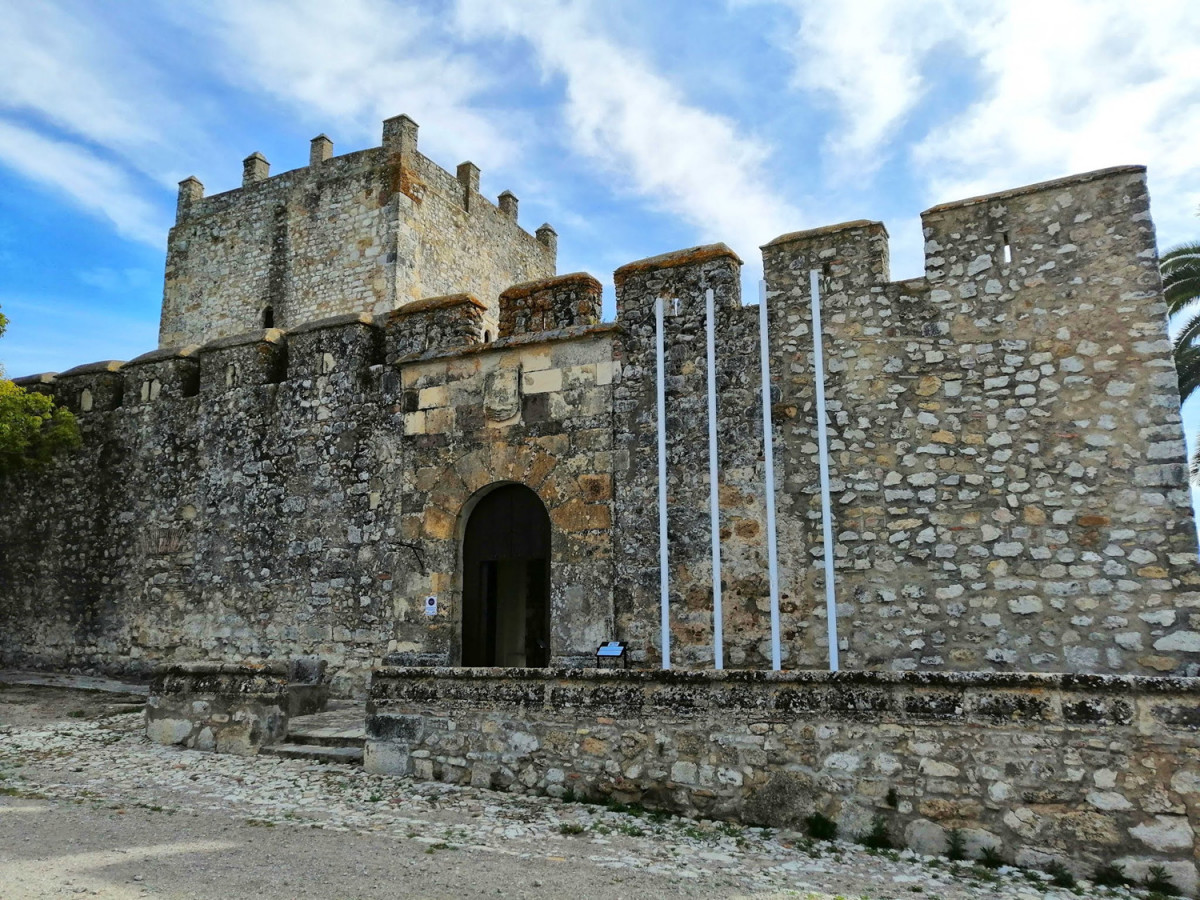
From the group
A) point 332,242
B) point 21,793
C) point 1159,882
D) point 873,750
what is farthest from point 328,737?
point 332,242

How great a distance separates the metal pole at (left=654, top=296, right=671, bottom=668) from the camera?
7316mm

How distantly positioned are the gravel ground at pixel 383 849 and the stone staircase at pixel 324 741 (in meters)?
0.27

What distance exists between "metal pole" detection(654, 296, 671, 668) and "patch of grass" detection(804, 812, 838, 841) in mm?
2766

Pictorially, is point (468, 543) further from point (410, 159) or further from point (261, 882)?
point (410, 159)

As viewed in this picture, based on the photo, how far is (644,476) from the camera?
25.3 feet

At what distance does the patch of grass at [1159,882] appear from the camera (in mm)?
3775

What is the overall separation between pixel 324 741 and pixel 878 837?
414 centimetres

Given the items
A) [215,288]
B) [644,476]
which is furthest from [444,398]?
[215,288]

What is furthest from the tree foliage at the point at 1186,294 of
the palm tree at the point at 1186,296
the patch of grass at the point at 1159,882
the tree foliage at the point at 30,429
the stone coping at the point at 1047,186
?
the tree foliage at the point at 30,429

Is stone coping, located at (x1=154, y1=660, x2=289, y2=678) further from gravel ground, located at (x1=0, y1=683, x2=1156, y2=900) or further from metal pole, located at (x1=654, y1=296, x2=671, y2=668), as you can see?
metal pole, located at (x1=654, y1=296, x2=671, y2=668)

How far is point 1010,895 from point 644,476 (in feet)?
14.8

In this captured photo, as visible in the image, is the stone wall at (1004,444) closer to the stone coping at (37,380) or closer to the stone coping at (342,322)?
the stone coping at (342,322)

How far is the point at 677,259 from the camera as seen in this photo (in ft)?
25.8

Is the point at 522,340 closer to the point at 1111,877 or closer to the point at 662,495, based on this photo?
the point at 662,495
